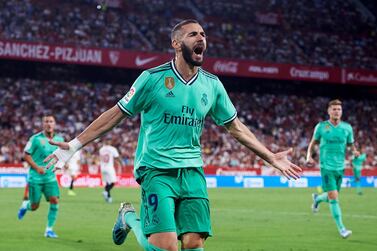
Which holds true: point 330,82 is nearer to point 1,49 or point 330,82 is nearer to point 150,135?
point 1,49

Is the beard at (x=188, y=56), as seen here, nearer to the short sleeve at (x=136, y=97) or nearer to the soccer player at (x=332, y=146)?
the short sleeve at (x=136, y=97)

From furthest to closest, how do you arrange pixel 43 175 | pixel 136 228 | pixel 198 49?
1. pixel 43 175
2. pixel 136 228
3. pixel 198 49

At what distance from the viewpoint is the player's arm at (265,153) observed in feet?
24.3

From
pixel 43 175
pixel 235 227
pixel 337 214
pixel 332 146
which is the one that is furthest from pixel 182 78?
pixel 235 227

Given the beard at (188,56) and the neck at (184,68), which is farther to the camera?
the neck at (184,68)

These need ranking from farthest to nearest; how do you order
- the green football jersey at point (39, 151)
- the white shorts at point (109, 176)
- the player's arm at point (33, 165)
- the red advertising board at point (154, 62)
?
the red advertising board at point (154, 62)
the white shorts at point (109, 176)
the green football jersey at point (39, 151)
the player's arm at point (33, 165)

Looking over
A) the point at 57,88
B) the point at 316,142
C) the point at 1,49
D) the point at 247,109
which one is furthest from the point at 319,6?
the point at 316,142

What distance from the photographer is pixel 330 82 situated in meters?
52.2

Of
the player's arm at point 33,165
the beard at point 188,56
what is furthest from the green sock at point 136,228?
the player's arm at point 33,165

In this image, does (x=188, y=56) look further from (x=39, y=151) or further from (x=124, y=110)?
(x=39, y=151)

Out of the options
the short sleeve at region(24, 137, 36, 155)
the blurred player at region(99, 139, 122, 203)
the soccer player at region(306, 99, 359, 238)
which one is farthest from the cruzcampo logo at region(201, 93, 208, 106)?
the blurred player at region(99, 139, 122, 203)

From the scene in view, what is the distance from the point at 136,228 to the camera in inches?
→ 323

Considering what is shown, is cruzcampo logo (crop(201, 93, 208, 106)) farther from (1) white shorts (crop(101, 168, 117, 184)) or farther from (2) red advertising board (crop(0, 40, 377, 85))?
(2) red advertising board (crop(0, 40, 377, 85))

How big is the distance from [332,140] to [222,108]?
358 inches
